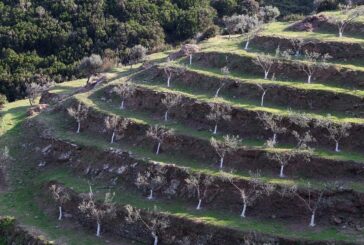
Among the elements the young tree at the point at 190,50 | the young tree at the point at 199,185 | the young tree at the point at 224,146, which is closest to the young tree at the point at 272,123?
the young tree at the point at 224,146

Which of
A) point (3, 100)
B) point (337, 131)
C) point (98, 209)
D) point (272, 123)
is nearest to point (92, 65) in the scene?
point (3, 100)

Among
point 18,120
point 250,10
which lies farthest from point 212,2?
point 18,120

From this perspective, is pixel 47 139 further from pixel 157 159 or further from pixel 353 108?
pixel 353 108

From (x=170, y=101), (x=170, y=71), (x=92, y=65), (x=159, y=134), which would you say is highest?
(x=170, y=71)

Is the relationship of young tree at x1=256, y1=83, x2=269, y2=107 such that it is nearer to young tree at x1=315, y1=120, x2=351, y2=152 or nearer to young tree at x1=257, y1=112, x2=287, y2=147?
young tree at x1=257, y1=112, x2=287, y2=147

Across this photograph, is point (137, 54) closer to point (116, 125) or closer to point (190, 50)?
point (190, 50)
